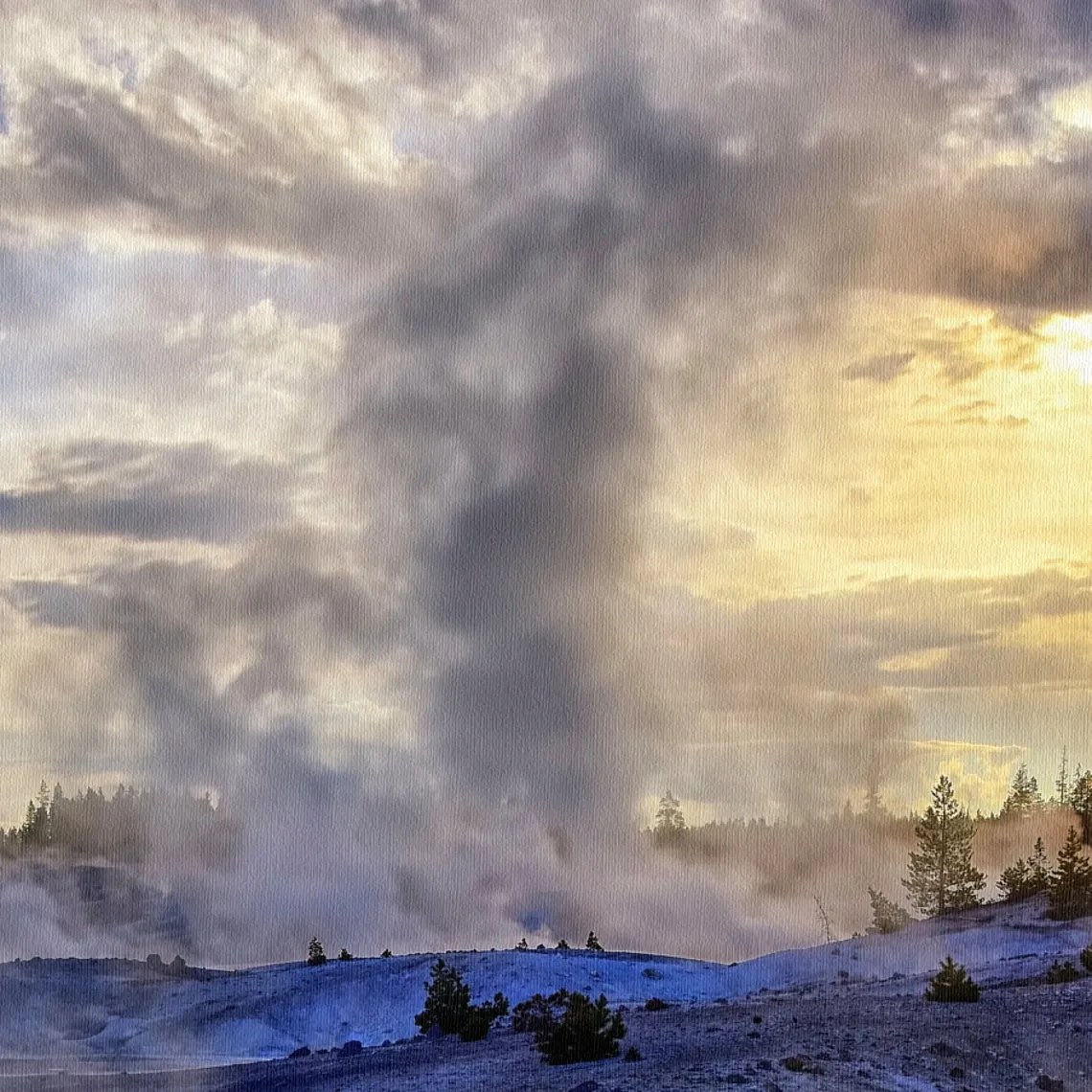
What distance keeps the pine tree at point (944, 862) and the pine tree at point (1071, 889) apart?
28.0m

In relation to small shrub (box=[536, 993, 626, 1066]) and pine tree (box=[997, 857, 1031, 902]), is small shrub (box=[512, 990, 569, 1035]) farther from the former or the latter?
pine tree (box=[997, 857, 1031, 902])

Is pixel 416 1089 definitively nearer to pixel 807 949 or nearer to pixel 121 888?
pixel 807 949

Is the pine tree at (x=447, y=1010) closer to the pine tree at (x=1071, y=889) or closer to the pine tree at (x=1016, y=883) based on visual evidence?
the pine tree at (x=1071, y=889)

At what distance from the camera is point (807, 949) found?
7481 centimetres

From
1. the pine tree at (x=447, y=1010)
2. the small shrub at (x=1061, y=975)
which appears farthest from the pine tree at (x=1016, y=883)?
the pine tree at (x=447, y=1010)

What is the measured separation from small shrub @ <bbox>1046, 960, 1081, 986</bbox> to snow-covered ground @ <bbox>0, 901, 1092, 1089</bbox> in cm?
714

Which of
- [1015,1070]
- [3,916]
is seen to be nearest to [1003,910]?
[1015,1070]

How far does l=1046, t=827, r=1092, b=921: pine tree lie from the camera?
70.3 m

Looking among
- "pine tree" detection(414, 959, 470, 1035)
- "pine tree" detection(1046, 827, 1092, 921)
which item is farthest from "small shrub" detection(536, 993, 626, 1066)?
"pine tree" detection(1046, 827, 1092, 921)

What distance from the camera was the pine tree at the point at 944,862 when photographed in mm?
102125

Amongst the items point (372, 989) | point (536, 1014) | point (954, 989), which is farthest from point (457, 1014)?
point (372, 989)

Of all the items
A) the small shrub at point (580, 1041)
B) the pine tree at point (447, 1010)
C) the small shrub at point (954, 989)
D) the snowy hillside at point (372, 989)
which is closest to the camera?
the small shrub at point (580, 1041)

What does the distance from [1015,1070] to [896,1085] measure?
528 cm

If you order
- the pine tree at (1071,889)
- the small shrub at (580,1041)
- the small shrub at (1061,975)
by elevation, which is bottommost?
the small shrub at (580,1041)
